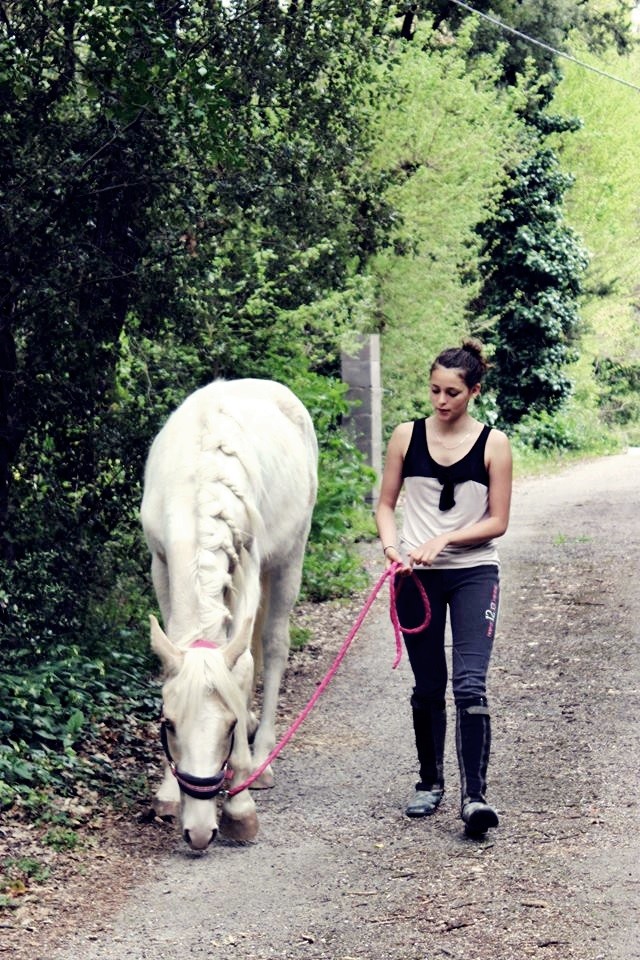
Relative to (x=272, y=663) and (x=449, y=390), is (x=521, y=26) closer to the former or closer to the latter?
(x=272, y=663)

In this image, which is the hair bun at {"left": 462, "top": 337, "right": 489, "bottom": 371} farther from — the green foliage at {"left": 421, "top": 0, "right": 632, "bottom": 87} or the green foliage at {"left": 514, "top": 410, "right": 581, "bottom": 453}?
the green foliage at {"left": 514, "top": 410, "right": 581, "bottom": 453}

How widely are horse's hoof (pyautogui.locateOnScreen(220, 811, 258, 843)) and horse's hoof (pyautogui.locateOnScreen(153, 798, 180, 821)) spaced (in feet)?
0.62

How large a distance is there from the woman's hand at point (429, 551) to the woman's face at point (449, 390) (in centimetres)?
48

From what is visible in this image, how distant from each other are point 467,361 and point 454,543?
699 mm

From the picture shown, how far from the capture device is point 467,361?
5.42m

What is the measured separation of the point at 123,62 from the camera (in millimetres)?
7035

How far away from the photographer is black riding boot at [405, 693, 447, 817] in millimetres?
5672

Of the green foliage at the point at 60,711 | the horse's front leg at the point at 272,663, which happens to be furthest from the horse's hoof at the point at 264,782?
the green foliage at the point at 60,711

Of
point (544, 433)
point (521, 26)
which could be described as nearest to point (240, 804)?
point (521, 26)

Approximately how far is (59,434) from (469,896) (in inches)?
168

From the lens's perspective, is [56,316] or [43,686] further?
[56,316]

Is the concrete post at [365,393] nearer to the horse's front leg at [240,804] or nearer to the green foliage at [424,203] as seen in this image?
the green foliage at [424,203]

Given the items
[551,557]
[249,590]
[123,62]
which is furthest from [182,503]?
[551,557]

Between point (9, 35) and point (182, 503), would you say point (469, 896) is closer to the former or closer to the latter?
point (182, 503)
